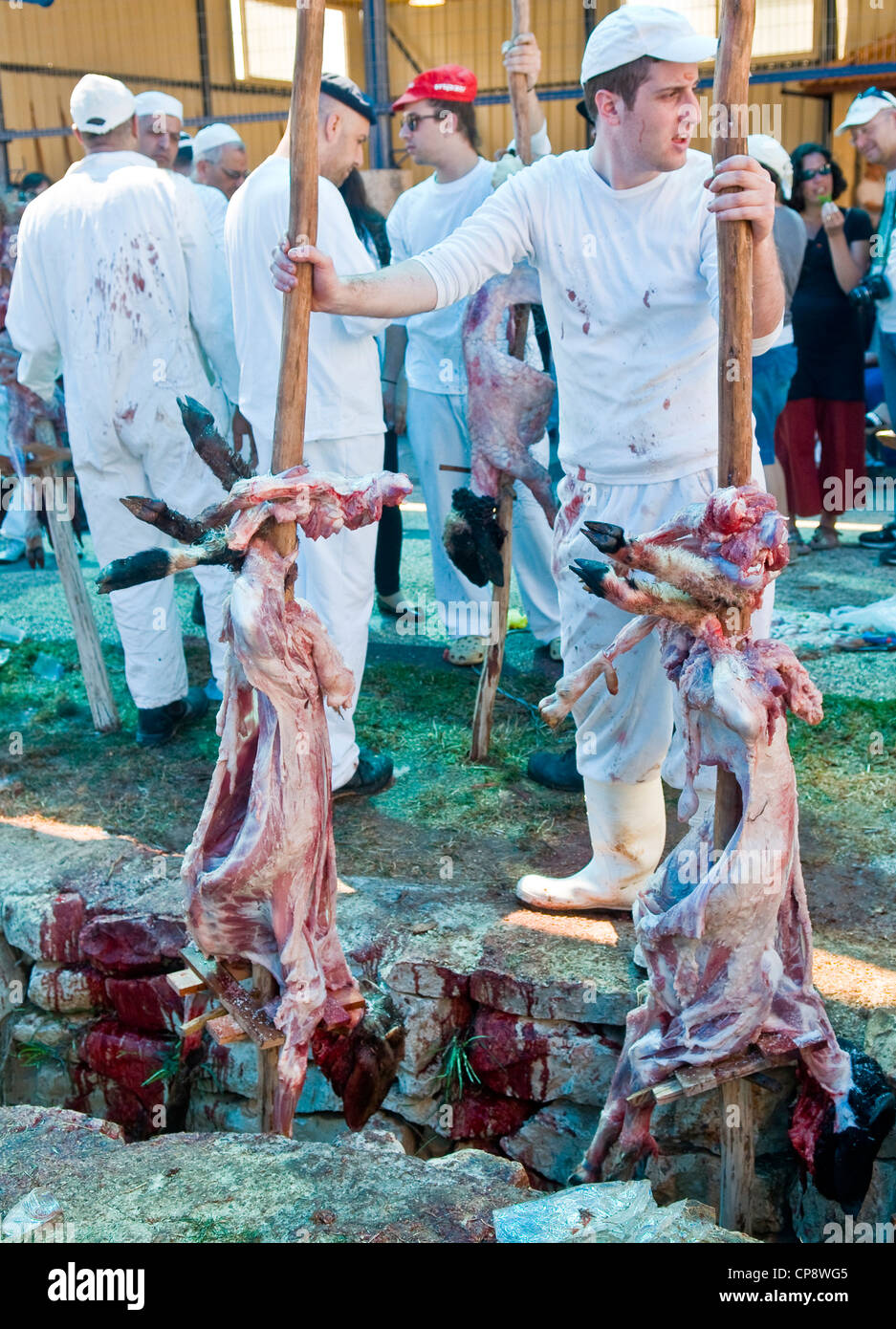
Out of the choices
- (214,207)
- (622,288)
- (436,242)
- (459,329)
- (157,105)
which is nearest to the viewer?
(622,288)

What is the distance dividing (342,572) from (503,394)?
2.79 ft

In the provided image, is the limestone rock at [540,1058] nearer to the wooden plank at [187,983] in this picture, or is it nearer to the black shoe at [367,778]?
the wooden plank at [187,983]

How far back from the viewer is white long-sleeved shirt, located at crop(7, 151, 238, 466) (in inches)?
181

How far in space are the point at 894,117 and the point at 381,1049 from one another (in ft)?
17.9

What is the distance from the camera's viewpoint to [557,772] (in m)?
4.50

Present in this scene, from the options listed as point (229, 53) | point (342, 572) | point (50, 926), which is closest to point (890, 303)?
point (342, 572)

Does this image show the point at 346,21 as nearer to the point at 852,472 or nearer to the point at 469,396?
the point at 852,472

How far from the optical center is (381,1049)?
10.9 feet

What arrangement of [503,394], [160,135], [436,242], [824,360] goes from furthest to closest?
[824,360]
[160,135]
[436,242]
[503,394]

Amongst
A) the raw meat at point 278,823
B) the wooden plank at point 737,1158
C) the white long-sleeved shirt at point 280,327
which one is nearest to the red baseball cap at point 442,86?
the white long-sleeved shirt at point 280,327

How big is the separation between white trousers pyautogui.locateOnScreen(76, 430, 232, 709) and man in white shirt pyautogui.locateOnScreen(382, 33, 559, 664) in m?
1.02

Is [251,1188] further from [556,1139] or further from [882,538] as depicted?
[882,538]

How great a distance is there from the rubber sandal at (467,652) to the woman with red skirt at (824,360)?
236cm

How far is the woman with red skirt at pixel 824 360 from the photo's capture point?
23.8 ft
